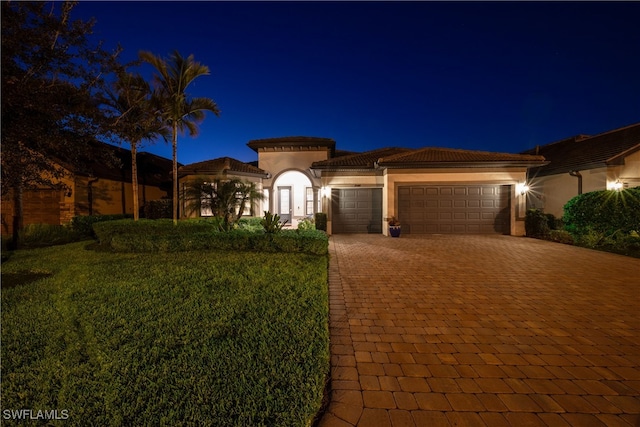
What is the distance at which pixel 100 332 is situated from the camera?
314cm

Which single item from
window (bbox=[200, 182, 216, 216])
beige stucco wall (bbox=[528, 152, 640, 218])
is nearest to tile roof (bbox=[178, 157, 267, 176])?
window (bbox=[200, 182, 216, 216])

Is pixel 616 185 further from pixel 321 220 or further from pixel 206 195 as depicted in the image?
pixel 206 195

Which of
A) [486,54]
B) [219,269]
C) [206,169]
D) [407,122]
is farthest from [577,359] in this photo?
[407,122]

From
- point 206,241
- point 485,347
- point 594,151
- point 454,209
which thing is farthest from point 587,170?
point 206,241

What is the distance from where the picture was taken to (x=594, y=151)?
14.0 meters

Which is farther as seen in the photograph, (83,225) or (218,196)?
(83,225)

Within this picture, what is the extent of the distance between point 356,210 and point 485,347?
1083 centimetres

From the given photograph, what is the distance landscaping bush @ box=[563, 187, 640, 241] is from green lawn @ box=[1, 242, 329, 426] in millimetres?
11013

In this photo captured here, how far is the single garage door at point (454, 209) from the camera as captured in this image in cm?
1291

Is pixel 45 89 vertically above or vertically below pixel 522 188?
above

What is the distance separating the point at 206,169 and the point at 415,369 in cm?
1567

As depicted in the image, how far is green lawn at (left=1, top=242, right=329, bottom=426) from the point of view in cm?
202

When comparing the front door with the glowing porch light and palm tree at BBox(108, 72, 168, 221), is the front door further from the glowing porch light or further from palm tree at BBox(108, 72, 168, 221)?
the glowing porch light

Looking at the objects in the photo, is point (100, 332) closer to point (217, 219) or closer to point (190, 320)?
point (190, 320)
